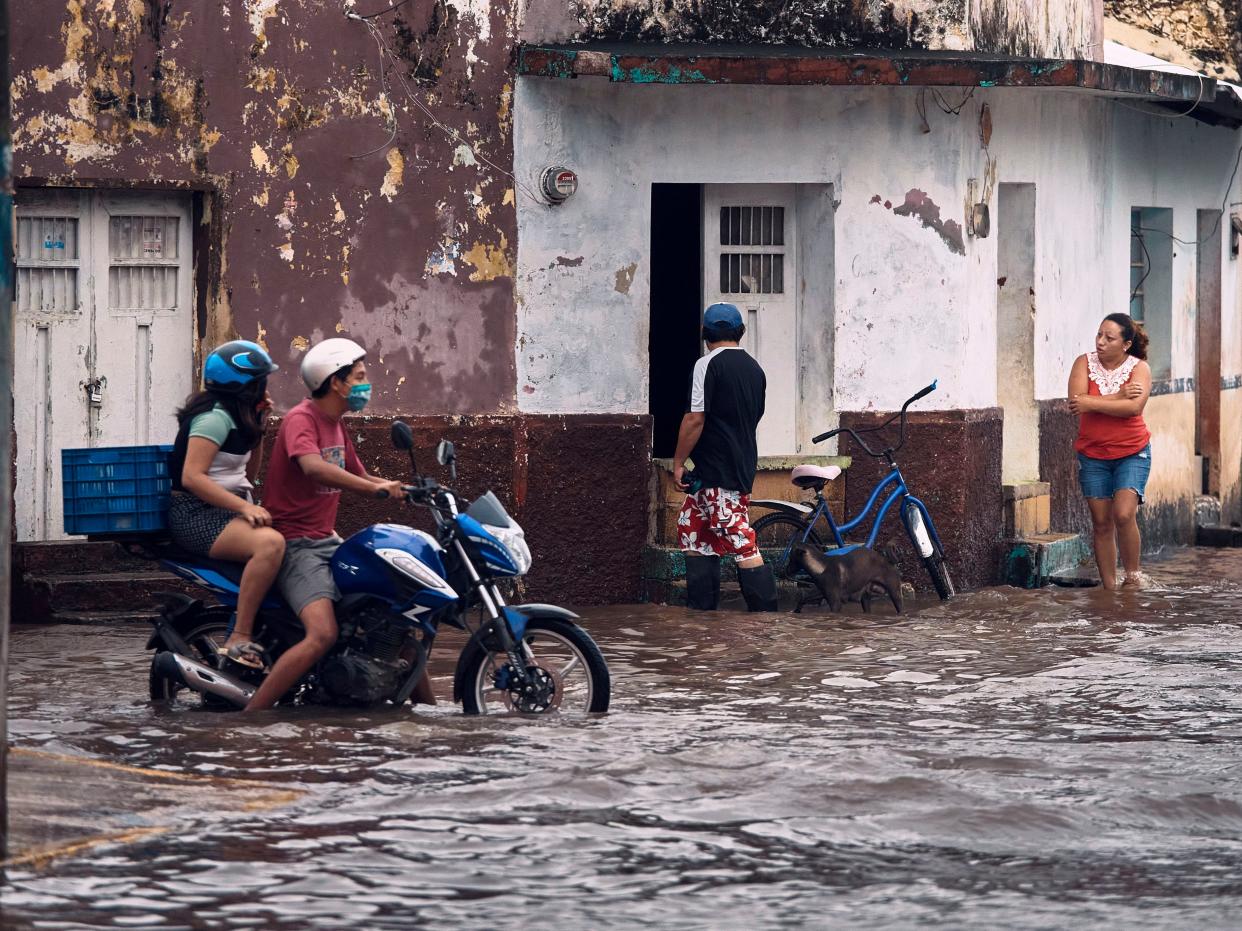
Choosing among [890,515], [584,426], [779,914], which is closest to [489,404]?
[584,426]

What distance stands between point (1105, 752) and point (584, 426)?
5.47m

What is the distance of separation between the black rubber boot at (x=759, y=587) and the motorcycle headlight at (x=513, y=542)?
12.9 ft

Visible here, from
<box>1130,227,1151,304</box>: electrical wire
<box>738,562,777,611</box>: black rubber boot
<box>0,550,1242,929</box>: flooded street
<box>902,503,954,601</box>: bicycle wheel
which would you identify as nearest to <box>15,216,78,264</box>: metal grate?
<box>0,550,1242,929</box>: flooded street

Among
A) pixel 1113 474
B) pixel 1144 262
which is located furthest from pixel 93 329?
pixel 1144 262

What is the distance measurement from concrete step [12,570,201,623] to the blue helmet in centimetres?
369

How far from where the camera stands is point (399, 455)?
12.8 metres

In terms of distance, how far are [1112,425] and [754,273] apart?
97.1 inches

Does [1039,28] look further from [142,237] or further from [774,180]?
[142,237]

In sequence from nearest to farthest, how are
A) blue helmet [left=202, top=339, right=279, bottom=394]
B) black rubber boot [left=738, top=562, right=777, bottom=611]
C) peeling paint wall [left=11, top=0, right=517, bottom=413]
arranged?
blue helmet [left=202, top=339, right=279, bottom=394], peeling paint wall [left=11, top=0, right=517, bottom=413], black rubber boot [left=738, top=562, right=777, bottom=611]

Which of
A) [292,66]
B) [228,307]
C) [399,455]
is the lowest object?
[399,455]

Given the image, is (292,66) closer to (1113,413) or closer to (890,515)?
(890,515)

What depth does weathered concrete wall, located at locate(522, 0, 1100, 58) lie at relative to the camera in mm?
13078

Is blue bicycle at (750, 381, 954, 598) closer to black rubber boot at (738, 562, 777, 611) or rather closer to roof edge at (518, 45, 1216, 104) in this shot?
black rubber boot at (738, 562, 777, 611)

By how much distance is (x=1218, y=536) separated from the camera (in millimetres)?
18109
